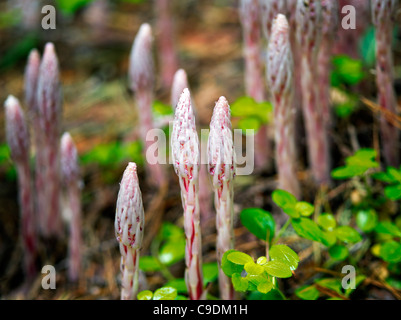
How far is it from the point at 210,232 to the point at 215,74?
1.59m

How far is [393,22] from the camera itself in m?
1.66

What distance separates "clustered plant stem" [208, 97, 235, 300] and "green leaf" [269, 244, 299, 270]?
151 millimetres

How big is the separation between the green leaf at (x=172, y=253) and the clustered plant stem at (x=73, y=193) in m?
0.38

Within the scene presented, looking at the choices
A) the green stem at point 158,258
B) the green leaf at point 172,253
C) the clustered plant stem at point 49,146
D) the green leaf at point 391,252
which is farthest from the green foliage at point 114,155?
the green leaf at point 391,252

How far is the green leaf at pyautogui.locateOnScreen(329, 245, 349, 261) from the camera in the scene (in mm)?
1502

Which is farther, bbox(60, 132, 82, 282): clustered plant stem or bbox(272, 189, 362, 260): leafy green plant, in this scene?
bbox(60, 132, 82, 282): clustered plant stem

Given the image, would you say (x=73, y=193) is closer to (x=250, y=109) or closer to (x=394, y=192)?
(x=250, y=109)

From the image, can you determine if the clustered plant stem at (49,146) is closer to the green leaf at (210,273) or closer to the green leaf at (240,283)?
the green leaf at (210,273)

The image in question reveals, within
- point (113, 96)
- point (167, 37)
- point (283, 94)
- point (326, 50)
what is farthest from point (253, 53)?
point (113, 96)

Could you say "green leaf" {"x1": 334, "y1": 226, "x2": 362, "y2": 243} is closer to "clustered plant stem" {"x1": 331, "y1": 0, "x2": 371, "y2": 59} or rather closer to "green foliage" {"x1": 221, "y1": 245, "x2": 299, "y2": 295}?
"green foliage" {"x1": 221, "y1": 245, "x2": 299, "y2": 295}

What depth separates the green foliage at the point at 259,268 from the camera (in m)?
1.26

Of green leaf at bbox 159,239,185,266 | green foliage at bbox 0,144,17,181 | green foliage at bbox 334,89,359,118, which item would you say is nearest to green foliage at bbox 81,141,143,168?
green foliage at bbox 0,144,17,181

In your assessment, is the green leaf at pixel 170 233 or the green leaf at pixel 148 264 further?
the green leaf at pixel 170 233

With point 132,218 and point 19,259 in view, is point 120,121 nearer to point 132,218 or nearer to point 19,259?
point 19,259
